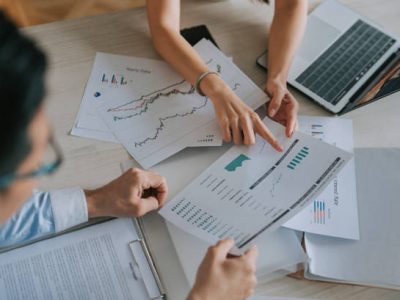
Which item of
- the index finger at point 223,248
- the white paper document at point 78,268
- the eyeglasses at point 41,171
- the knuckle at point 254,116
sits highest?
the knuckle at point 254,116

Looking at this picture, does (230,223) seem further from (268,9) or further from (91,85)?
(268,9)

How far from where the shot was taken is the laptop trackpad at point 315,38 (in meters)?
1.26

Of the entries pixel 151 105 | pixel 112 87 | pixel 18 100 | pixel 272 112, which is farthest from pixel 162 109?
pixel 18 100

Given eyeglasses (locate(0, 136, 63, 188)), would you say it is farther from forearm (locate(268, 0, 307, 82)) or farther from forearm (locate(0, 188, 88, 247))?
forearm (locate(268, 0, 307, 82))

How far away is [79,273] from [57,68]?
1.81 ft

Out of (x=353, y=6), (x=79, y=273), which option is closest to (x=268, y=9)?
(x=353, y=6)

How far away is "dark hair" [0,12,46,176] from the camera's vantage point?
518mm

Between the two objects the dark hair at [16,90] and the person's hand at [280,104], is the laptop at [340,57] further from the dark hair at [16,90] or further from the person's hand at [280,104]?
the dark hair at [16,90]

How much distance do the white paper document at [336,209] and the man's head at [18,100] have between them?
0.54 m

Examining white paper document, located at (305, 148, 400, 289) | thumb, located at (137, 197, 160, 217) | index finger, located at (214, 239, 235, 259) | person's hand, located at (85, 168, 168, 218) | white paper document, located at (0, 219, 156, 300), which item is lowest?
white paper document, located at (305, 148, 400, 289)

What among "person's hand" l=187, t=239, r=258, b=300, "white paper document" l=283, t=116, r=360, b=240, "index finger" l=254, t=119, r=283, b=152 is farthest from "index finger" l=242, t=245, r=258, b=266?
"index finger" l=254, t=119, r=283, b=152

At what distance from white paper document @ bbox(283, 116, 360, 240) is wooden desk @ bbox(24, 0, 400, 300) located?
0.23ft

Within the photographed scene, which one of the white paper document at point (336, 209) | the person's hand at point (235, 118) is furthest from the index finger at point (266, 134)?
the white paper document at point (336, 209)

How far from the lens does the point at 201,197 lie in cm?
98
